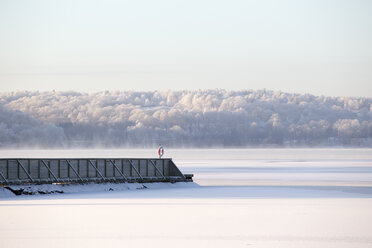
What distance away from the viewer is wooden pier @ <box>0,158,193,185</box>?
124 ft

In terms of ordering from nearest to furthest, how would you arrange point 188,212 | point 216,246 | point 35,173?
point 216,246 < point 188,212 < point 35,173

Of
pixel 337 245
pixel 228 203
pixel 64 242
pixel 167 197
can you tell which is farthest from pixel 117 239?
pixel 167 197

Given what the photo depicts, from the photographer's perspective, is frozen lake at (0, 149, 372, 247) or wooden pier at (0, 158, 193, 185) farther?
wooden pier at (0, 158, 193, 185)

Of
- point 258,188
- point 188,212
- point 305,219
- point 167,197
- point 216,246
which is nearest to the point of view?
point 216,246

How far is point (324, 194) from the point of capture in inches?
1427

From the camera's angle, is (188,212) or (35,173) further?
(35,173)

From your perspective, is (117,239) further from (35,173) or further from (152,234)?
(35,173)

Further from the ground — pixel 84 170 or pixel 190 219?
pixel 84 170

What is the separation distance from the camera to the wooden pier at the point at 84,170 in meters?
37.7

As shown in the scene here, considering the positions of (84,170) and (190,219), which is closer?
(190,219)

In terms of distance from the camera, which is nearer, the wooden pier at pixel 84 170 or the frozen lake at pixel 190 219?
the frozen lake at pixel 190 219

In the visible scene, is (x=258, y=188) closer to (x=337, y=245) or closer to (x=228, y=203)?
(x=228, y=203)

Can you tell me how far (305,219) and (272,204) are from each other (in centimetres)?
600

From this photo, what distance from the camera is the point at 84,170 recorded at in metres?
41.6
